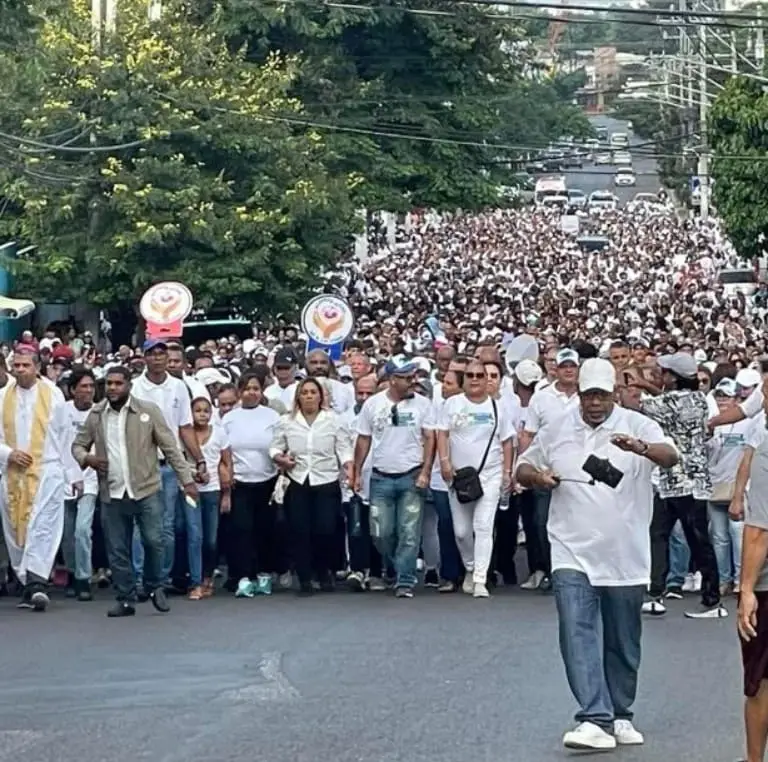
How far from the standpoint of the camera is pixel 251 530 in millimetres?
15539

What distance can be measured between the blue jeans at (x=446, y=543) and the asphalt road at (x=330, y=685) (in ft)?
2.83

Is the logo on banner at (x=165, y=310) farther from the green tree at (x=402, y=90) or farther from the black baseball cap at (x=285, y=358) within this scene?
the green tree at (x=402, y=90)

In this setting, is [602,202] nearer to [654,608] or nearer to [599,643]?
[654,608]

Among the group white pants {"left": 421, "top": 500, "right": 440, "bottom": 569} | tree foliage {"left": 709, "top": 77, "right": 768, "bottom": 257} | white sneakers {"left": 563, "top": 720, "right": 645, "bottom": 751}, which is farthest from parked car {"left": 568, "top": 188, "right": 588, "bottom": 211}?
white sneakers {"left": 563, "top": 720, "right": 645, "bottom": 751}

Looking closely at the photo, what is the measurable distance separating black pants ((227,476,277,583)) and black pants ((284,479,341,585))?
27 cm

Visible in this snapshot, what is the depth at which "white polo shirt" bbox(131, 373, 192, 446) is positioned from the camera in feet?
49.3

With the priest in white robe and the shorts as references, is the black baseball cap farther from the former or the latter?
the shorts

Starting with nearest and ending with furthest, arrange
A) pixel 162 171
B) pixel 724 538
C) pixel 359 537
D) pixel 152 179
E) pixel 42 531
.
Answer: pixel 42 531 → pixel 724 538 → pixel 359 537 → pixel 162 171 → pixel 152 179

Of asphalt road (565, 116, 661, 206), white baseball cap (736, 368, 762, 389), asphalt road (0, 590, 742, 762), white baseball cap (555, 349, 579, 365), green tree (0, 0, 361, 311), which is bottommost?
asphalt road (0, 590, 742, 762)

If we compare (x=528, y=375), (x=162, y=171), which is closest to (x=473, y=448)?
(x=528, y=375)

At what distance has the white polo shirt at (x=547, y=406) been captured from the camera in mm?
9648

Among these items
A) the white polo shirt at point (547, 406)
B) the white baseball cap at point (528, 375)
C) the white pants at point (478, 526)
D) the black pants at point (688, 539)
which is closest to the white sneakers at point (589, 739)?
the white polo shirt at point (547, 406)

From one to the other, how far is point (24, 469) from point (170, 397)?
124 cm

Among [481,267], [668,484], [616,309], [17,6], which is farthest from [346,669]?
[481,267]
